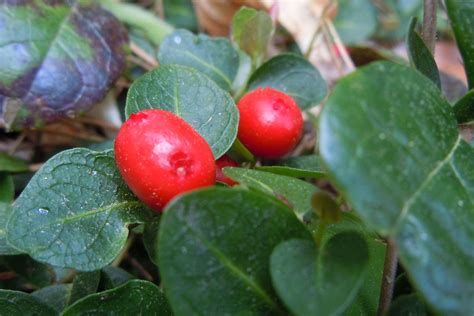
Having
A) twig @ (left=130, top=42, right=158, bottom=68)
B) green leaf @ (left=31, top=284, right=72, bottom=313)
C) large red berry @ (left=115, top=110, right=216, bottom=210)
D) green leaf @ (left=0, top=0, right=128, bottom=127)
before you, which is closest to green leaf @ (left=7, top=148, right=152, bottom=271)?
large red berry @ (left=115, top=110, right=216, bottom=210)

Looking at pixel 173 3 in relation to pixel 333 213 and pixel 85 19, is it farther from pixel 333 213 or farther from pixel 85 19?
pixel 333 213

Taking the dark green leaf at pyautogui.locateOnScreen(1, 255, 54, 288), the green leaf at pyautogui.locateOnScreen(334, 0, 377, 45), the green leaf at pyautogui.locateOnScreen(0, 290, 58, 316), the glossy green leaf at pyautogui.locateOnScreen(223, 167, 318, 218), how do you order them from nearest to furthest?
the glossy green leaf at pyautogui.locateOnScreen(223, 167, 318, 218)
the green leaf at pyautogui.locateOnScreen(0, 290, 58, 316)
the dark green leaf at pyautogui.locateOnScreen(1, 255, 54, 288)
the green leaf at pyautogui.locateOnScreen(334, 0, 377, 45)

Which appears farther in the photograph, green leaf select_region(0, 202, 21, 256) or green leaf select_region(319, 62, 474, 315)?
green leaf select_region(0, 202, 21, 256)

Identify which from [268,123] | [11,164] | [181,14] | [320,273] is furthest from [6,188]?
[181,14]

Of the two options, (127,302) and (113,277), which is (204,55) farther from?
(127,302)

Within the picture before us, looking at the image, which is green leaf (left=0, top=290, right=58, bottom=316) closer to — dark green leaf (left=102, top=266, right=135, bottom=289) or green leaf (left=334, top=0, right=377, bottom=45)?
dark green leaf (left=102, top=266, right=135, bottom=289)

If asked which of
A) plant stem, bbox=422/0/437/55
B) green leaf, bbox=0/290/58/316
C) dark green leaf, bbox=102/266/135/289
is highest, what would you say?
plant stem, bbox=422/0/437/55

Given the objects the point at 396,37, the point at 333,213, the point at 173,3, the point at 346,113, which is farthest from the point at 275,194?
the point at 396,37
